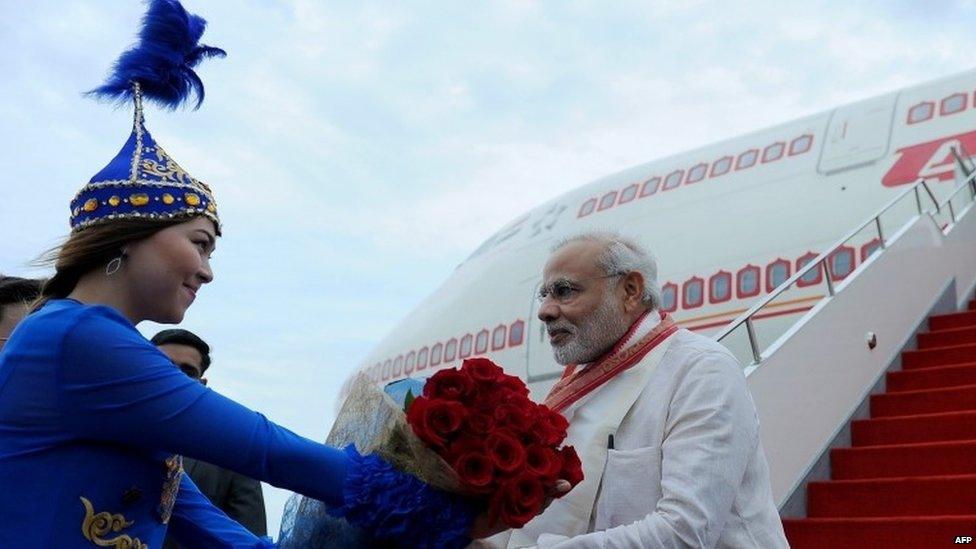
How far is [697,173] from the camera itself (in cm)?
1173

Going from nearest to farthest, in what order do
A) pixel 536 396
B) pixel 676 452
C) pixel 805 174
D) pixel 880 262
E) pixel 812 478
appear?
pixel 676 452, pixel 812 478, pixel 880 262, pixel 805 174, pixel 536 396

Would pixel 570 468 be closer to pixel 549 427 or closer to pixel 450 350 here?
pixel 549 427

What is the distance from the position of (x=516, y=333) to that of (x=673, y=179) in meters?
2.61

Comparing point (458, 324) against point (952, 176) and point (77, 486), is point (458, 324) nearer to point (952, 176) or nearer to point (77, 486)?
point (952, 176)

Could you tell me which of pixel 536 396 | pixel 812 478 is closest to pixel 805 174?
pixel 536 396

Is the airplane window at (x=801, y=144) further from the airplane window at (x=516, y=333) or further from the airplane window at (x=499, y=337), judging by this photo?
the airplane window at (x=499, y=337)

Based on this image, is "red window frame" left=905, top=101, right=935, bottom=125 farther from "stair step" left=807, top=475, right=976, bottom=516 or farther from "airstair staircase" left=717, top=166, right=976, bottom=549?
"stair step" left=807, top=475, right=976, bottom=516

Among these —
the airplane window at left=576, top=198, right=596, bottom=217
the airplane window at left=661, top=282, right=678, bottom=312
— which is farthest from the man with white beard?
the airplane window at left=576, top=198, right=596, bottom=217

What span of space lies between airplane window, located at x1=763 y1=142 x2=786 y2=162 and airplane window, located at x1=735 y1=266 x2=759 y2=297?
1.83 metres

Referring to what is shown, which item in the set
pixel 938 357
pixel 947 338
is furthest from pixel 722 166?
pixel 938 357

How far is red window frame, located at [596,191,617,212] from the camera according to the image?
12500 mm

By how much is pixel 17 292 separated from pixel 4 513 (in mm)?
1641

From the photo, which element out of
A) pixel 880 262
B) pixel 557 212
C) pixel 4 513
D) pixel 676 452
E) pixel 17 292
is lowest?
pixel 4 513

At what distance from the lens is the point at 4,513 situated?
1.26 meters
